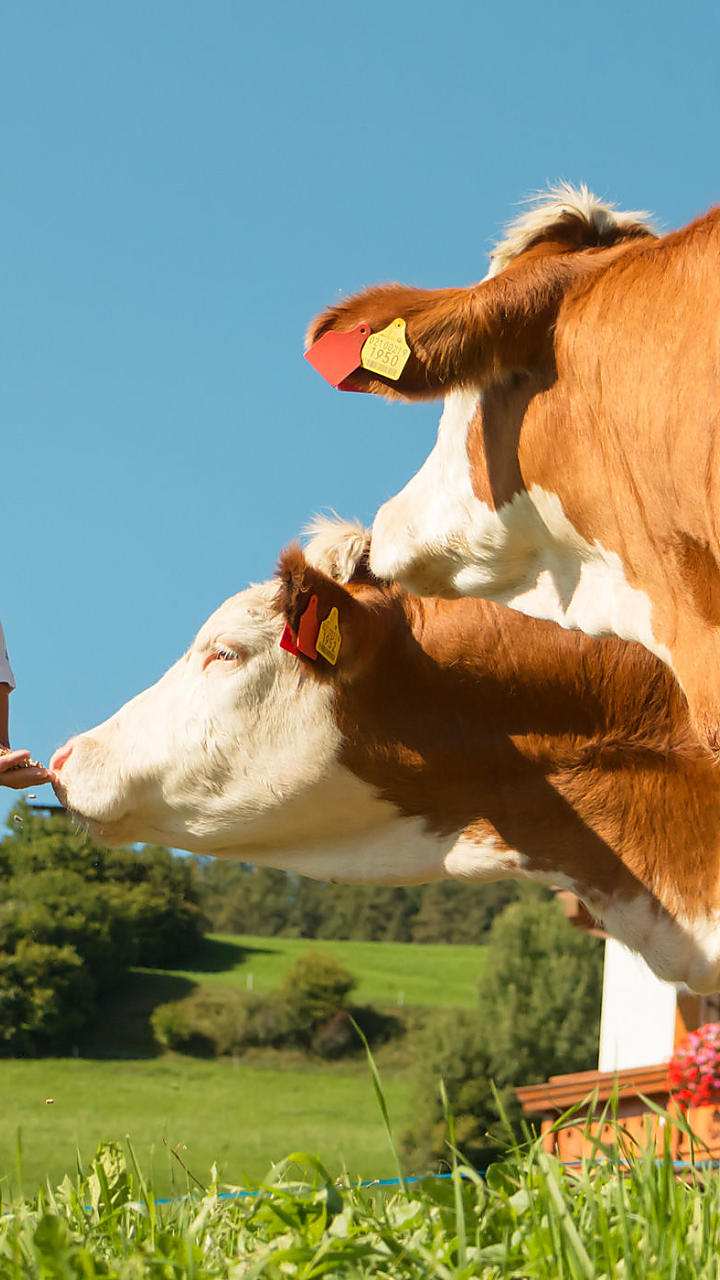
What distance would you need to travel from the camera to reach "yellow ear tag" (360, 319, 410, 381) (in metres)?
2.69

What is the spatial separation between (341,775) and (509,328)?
2000mm

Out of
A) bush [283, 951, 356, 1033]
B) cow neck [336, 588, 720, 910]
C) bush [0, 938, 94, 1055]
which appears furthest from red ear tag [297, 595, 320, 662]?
bush [283, 951, 356, 1033]

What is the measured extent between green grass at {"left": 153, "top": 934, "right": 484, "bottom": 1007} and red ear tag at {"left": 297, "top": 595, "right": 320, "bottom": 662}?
220 feet

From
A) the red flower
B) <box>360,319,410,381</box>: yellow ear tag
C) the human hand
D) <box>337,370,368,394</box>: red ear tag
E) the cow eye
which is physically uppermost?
<box>360,319,410,381</box>: yellow ear tag

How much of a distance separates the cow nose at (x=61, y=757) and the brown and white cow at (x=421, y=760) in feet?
0.06

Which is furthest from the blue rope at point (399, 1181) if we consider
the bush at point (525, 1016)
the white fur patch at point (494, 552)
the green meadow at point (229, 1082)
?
the green meadow at point (229, 1082)

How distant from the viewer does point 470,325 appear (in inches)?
105

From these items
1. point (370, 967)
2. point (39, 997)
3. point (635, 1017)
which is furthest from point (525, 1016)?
point (635, 1017)

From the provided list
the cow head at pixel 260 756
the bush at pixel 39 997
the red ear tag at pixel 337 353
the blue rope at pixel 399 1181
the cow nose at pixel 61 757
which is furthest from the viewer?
the bush at pixel 39 997

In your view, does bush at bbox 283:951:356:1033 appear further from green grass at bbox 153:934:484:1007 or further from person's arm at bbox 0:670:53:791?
person's arm at bbox 0:670:53:791

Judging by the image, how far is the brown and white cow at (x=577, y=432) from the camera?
2459 mm

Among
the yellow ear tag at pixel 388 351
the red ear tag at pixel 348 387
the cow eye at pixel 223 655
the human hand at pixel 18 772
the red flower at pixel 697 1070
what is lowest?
the red flower at pixel 697 1070

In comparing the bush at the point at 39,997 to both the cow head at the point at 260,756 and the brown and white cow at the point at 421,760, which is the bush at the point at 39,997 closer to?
the cow head at the point at 260,756

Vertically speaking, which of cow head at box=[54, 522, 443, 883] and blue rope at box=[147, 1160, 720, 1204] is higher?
cow head at box=[54, 522, 443, 883]
